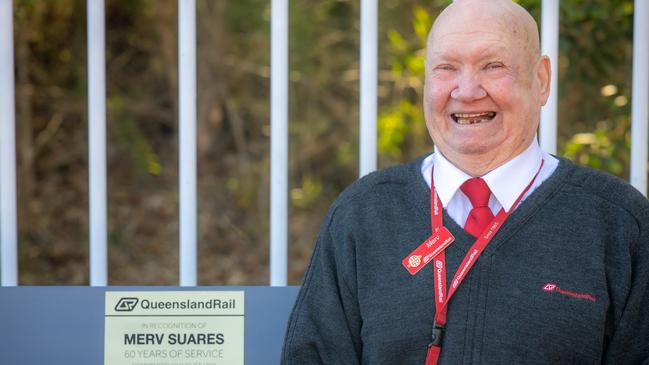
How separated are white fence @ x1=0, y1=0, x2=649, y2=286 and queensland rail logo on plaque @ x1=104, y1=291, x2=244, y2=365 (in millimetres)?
168

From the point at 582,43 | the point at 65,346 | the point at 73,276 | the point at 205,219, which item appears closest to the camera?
the point at 65,346

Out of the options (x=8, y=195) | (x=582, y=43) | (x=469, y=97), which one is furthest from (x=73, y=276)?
(x=469, y=97)

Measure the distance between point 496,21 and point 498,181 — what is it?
15.1 inches

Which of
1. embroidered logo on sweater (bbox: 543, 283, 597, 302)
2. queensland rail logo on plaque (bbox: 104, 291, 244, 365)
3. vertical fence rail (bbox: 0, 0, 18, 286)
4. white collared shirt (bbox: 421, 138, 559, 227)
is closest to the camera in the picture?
embroidered logo on sweater (bbox: 543, 283, 597, 302)

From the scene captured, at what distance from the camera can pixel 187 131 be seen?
254 cm

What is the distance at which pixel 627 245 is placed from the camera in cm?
207

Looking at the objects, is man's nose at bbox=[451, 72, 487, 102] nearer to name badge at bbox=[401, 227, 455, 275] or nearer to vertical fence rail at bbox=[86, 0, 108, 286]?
name badge at bbox=[401, 227, 455, 275]

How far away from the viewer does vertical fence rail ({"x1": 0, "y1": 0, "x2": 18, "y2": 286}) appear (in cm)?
255

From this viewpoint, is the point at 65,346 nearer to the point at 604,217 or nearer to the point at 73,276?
the point at 604,217

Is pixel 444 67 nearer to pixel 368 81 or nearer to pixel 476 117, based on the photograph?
pixel 476 117

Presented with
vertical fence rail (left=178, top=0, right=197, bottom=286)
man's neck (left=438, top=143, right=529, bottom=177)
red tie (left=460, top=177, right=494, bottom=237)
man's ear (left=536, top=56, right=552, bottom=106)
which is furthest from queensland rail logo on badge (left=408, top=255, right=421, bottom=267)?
vertical fence rail (left=178, top=0, right=197, bottom=286)

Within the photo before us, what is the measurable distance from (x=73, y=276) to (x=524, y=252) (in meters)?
3.52

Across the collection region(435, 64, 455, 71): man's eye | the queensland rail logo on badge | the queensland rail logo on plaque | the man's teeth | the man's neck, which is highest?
region(435, 64, 455, 71): man's eye

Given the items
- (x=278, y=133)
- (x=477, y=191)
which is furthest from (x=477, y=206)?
(x=278, y=133)
